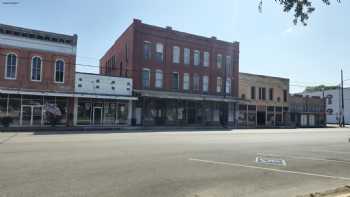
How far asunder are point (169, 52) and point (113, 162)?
103 feet

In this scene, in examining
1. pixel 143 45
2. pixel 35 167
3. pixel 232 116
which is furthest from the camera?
pixel 232 116

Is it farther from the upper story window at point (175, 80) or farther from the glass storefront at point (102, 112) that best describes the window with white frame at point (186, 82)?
the glass storefront at point (102, 112)

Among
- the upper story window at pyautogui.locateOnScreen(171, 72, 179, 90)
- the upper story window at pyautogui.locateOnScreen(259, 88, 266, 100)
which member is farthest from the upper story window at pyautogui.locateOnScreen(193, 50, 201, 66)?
the upper story window at pyautogui.locateOnScreen(259, 88, 266, 100)

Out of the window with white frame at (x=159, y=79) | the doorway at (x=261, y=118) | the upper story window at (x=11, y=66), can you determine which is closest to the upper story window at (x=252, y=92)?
the doorway at (x=261, y=118)

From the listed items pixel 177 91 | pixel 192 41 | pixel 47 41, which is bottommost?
pixel 177 91

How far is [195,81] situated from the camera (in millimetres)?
41625

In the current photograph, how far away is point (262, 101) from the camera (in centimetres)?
4891

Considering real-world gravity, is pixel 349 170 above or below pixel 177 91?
below

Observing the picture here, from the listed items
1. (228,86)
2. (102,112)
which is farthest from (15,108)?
(228,86)

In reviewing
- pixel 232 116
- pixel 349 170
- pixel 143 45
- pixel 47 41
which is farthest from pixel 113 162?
pixel 232 116

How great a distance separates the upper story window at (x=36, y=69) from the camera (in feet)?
98.5

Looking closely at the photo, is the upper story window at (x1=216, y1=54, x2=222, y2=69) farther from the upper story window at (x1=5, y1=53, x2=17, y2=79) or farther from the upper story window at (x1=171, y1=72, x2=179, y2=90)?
the upper story window at (x1=5, y1=53, x2=17, y2=79)

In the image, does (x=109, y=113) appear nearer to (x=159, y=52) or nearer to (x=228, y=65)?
(x=159, y=52)

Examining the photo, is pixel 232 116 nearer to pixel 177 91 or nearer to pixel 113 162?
pixel 177 91
